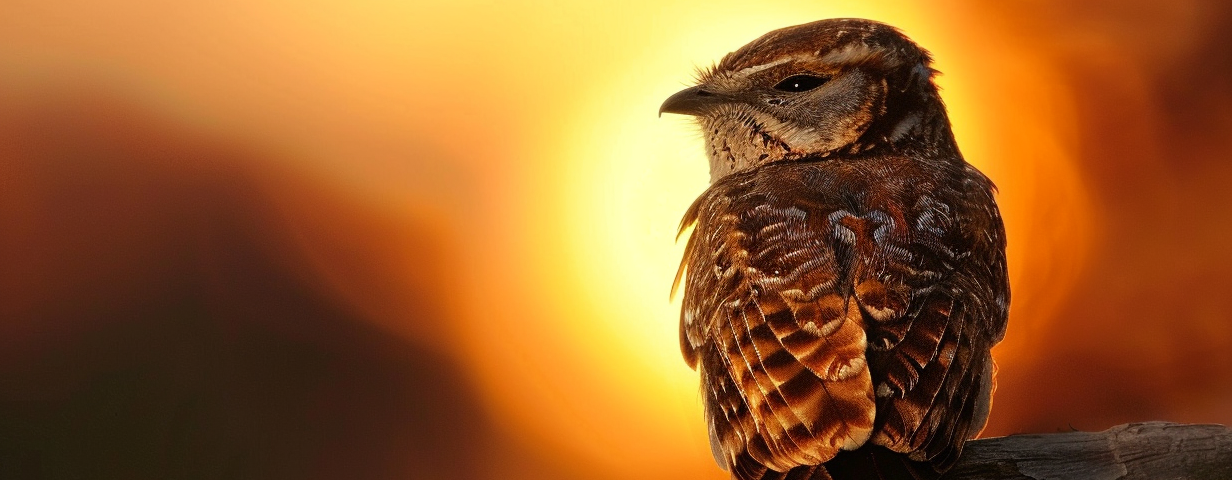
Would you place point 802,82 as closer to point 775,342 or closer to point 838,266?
point 838,266

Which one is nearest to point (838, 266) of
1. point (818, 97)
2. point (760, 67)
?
point (818, 97)

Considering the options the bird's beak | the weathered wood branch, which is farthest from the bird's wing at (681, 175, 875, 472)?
the bird's beak

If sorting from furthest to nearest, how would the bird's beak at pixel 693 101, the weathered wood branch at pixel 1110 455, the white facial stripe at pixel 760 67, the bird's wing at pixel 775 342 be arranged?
the bird's beak at pixel 693 101 → the white facial stripe at pixel 760 67 → the weathered wood branch at pixel 1110 455 → the bird's wing at pixel 775 342

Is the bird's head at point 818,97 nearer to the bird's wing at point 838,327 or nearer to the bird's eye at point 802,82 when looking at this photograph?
the bird's eye at point 802,82

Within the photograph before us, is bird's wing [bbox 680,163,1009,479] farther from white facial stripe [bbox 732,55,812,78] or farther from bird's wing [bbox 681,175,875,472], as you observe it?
white facial stripe [bbox 732,55,812,78]

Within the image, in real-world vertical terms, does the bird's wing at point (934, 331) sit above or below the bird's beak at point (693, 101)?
below

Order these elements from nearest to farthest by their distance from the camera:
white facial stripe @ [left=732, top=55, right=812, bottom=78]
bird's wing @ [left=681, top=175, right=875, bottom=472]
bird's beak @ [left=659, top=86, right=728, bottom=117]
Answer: bird's wing @ [left=681, top=175, right=875, bottom=472] < white facial stripe @ [left=732, top=55, right=812, bottom=78] < bird's beak @ [left=659, top=86, right=728, bottom=117]

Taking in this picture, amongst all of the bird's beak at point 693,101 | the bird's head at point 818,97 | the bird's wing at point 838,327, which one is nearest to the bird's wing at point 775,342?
the bird's wing at point 838,327

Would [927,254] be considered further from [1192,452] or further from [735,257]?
[1192,452]
